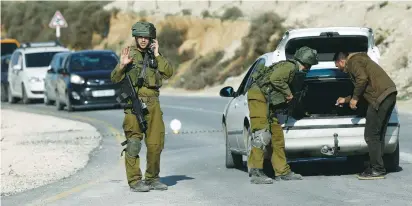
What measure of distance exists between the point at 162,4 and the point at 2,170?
63139 mm

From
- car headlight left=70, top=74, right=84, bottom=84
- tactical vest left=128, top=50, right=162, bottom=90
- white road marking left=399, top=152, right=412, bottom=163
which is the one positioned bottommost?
car headlight left=70, top=74, right=84, bottom=84

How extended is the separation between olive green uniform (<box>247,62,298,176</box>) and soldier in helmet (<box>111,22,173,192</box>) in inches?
48.6

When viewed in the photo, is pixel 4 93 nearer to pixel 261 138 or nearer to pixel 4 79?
pixel 4 79

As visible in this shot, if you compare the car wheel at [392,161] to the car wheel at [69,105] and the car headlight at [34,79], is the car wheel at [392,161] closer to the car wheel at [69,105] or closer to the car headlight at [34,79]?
→ the car wheel at [69,105]

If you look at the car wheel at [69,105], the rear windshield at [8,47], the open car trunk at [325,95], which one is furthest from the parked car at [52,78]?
the open car trunk at [325,95]

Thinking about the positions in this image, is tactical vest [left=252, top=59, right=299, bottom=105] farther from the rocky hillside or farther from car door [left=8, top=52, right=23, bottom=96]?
car door [left=8, top=52, right=23, bottom=96]

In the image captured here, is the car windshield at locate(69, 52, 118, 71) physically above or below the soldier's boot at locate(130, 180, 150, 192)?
below

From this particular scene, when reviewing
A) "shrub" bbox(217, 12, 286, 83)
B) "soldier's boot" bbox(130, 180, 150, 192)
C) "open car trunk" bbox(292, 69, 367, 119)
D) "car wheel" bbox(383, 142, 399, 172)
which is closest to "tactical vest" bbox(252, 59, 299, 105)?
"open car trunk" bbox(292, 69, 367, 119)

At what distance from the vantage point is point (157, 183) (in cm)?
1319

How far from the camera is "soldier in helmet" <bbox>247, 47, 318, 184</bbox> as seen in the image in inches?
536

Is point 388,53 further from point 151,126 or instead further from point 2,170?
point 151,126

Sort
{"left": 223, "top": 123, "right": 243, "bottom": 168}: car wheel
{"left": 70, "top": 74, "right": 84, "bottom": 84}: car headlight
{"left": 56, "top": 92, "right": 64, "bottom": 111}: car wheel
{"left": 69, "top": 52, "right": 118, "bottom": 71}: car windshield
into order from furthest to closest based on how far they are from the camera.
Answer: {"left": 56, "top": 92, "right": 64, "bottom": 111}: car wheel → {"left": 69, "top": 52, "right": 118, "bottom": 71}: car windshield → {"left": 70, "top": 74, "right": 84, "bottom": 84}: car headlight → {"left": 223, "top": 123, "right": 243, "bottom": 168}: car wheel

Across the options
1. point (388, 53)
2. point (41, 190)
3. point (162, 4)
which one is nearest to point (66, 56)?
point (388, 53)

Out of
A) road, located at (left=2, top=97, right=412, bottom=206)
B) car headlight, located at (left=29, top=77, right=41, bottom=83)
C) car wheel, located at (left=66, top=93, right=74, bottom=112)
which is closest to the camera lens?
road, located at (left=2, top=97, right=412, bottom=206)
